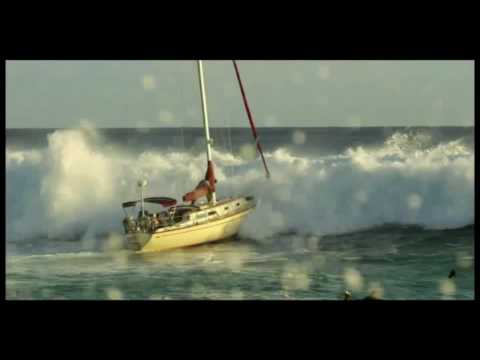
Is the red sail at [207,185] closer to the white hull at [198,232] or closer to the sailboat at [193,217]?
the sailboat at [193,217]

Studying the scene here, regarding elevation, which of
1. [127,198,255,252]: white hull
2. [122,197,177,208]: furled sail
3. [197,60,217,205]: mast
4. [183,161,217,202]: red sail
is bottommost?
[127,198,255,252]: white hull

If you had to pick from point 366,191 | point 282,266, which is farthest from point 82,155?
point 366,191

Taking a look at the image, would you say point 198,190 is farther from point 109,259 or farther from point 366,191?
point 366,191

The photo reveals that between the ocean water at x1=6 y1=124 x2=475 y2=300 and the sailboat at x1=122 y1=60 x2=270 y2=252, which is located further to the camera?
the sailboat at x1=122 y1=60 x2=270 y2=252

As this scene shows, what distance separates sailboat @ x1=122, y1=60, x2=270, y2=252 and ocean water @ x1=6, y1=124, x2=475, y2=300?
11cm

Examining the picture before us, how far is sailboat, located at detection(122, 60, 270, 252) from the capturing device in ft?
23.5

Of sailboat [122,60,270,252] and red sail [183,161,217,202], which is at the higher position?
red sail [183,161,217,202]

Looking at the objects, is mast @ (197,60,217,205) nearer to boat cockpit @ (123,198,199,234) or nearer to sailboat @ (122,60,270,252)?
sailboat @ (122,60,270,252)

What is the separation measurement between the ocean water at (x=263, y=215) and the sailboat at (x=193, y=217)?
0.37 feet

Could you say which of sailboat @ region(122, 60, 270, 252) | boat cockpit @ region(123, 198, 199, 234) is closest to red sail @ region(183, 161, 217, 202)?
sailboat @ region(122, 60, 270, 252)

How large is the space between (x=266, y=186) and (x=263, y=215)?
306 mm
